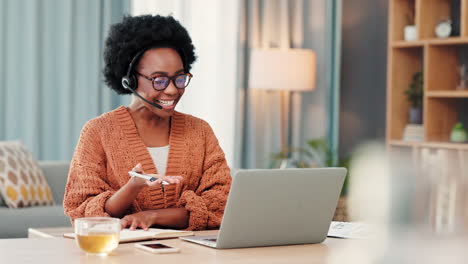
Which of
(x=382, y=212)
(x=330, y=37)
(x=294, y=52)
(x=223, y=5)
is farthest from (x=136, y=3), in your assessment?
(x=382, y=212)

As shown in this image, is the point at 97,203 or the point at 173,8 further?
the point at 173,8

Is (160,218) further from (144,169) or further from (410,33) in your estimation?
(410,33)

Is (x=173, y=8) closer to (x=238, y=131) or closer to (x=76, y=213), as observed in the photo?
(x=238, y=131)

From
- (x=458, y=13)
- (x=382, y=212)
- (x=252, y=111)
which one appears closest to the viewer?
(x=382, y=212)

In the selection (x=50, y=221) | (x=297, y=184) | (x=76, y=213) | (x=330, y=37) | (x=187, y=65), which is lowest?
(x=50, y=221)

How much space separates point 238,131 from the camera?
521 centimetres

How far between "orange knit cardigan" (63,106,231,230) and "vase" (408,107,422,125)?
293cm

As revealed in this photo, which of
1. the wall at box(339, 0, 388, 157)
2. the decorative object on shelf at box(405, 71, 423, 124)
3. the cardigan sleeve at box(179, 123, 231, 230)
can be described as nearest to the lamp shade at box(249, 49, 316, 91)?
the wall at box(339, 0, 388, 157)

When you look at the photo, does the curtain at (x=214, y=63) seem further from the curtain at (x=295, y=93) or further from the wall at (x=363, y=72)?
the wall at (x=363, y=72)

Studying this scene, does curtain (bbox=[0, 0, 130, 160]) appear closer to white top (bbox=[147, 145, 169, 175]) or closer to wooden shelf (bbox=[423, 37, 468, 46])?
wooden shelf (bbox=[423, 37, 468, 46])

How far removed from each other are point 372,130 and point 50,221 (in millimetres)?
2660

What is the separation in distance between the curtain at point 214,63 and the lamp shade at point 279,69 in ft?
0.89

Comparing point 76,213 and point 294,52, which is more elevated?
point 294,52

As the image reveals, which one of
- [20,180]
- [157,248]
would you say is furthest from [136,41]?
[20,180]
